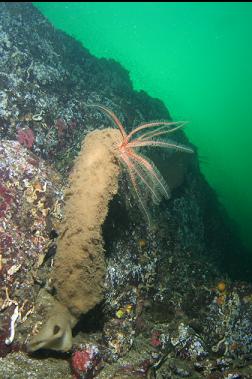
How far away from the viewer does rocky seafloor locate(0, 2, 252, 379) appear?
11.5ft

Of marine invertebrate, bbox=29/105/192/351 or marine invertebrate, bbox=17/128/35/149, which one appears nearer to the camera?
marine invertebrate, bbox=29/105/192/351

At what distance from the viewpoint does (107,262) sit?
4445 mm

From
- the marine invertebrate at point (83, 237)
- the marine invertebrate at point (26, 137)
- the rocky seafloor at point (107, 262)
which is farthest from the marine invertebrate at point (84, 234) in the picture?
the marine invertebrate at point (26, 137)

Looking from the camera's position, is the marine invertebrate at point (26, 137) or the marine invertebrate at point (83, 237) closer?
the marine invertebrate at point (83, 237)

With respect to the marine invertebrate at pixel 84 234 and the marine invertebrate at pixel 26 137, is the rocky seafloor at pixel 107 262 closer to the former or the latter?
the marine invertebrate at pixel 26 137

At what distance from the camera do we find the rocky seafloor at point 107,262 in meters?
3.50

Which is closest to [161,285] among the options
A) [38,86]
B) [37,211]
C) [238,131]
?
[37,211]

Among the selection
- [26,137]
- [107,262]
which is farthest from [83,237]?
[26,137]

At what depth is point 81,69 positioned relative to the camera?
818cm

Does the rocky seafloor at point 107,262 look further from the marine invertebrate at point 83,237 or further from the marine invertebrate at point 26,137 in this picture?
the marine invertebrate at point 83,237

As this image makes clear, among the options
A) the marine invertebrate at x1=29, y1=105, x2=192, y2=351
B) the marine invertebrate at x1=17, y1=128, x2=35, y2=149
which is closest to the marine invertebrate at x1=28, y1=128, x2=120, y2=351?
the marine invertebrate at x1=29, y1=105, x2=192, y2=351

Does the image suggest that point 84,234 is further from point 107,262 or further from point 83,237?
point 107,262

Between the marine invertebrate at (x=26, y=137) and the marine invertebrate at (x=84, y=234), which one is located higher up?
the marine invertebrate at (x=26, y=137)

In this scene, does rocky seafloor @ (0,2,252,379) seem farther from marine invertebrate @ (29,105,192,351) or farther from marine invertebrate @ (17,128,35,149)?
marine invertebrate @ (29,105,192,351)
